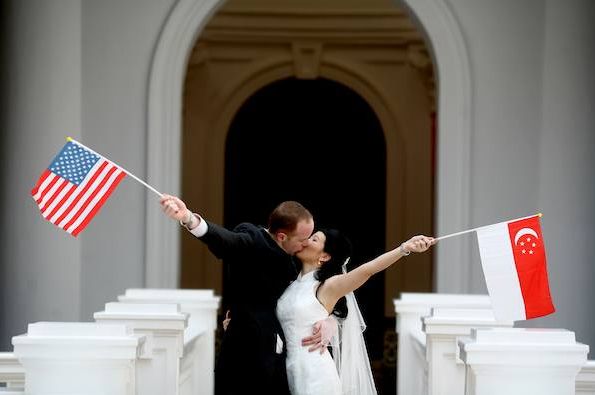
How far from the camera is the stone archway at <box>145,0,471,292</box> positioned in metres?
8.99

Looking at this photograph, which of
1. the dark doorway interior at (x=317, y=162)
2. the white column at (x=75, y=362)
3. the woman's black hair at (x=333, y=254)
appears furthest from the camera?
the dark doorway interior at (x=317, y=162)

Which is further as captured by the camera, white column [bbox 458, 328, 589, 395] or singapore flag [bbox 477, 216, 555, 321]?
singapore flag [bbox 477, 216, 555, 321]

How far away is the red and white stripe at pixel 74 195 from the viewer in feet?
18.4

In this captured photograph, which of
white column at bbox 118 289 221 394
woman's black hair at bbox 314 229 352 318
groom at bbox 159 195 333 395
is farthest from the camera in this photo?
white column at bbox 118 289 221 394

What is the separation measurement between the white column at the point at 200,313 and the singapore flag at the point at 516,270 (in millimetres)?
2831

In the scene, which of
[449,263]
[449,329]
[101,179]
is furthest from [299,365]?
[449,263]

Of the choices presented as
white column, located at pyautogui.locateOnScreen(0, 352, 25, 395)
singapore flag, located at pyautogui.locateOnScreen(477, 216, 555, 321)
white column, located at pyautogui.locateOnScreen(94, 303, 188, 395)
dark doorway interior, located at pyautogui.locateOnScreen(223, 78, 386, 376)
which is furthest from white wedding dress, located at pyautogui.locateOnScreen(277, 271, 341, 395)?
dark doorway interior, located at pyautogui.locateOnScreen(223, 78, 386, 376)

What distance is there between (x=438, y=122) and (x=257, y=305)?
464 cm

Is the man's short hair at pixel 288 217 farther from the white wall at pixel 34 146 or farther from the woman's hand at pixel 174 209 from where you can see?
the white wall at pixel 34 146

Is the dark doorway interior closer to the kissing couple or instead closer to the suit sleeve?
the kissing couple

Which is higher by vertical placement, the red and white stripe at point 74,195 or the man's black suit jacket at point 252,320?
the red and white stripe at point 74,195

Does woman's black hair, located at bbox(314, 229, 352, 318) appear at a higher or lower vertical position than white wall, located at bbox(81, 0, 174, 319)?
lower

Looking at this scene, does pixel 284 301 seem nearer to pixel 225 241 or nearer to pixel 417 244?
pixel 225 241

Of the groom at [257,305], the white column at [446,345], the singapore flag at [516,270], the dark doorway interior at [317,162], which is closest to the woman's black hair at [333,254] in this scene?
the groom at [257,305]
